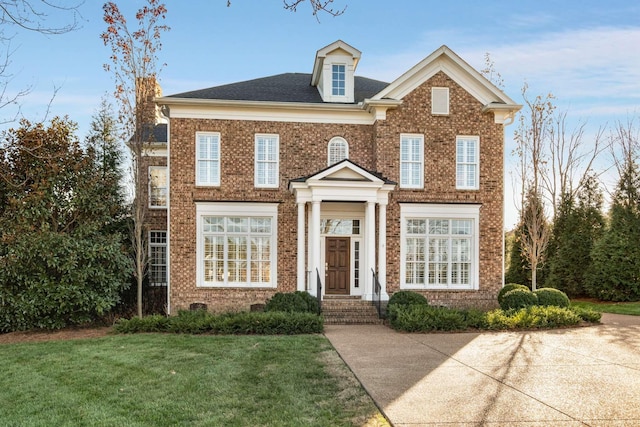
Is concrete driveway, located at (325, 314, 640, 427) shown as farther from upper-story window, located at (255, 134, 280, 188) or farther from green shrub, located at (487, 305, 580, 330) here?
upper-story window, located at (255, 134, 280, 188)

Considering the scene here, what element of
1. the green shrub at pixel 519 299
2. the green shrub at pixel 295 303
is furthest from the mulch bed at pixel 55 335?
the green shrub at pixel 519 299

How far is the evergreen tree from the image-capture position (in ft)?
68.4

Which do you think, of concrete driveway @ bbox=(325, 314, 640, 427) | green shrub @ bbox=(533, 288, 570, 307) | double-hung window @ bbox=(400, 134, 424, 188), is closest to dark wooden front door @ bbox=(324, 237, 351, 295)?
double-hung window @ bbox=(400, 134, 424, 188)

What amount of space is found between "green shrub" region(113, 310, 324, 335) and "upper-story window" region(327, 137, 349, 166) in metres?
6.15

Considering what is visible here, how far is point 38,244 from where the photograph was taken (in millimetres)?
14930

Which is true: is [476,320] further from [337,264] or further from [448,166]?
[448,166]

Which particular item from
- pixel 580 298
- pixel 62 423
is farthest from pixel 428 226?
pixel 62 423

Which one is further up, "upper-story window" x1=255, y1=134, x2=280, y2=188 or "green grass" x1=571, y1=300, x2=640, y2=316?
"upper-story window" x1=255, y1=134, x2=280, y2=188

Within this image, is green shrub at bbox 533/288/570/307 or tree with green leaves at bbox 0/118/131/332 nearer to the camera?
tree with green leaves at bbox 0/118/131/332

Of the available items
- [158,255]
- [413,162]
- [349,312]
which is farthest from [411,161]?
[158,255]

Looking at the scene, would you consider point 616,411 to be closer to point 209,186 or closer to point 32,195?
point 209,186

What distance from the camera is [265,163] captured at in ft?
59.2

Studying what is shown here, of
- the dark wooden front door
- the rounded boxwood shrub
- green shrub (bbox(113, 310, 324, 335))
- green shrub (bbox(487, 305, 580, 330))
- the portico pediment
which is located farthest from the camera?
the dark wooden front door

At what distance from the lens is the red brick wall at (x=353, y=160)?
17641mm
